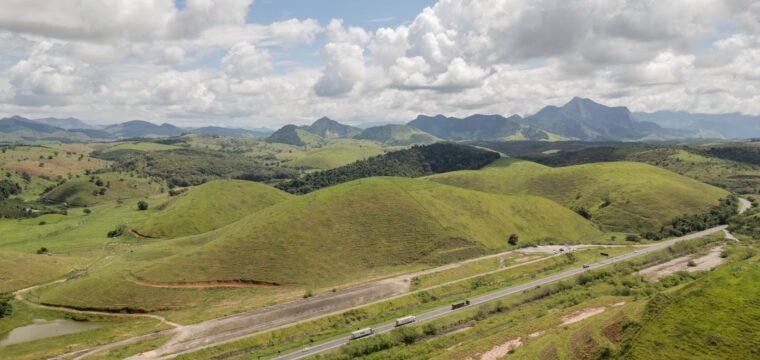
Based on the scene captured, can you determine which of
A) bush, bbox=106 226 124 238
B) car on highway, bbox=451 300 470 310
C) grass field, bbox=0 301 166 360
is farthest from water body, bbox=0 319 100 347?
bush, bbox=106 226 124 238

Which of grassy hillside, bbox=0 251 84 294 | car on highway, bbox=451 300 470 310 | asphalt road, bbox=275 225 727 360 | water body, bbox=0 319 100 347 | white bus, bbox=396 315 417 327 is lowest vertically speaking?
water body, bbox=0 319 100 347

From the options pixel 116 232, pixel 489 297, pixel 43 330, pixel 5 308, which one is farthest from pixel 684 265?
pixel 116 232

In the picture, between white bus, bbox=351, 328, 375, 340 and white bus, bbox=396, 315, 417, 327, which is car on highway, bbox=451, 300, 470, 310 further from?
white bus, bbox=351, 328, 375, 340

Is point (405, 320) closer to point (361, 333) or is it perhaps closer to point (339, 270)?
point (361, 333)

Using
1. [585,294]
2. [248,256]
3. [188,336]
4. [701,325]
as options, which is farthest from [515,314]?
[248,256]

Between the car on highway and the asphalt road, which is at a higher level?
the car on highway

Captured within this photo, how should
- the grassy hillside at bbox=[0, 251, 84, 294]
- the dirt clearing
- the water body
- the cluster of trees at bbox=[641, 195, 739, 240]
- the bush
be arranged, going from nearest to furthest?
the water body, the dirt clearing, the grassy hillside at bbox=[0, 251, 84, 294], the cluster of trees at bbox=[641, 195, 739, 240], the bush
